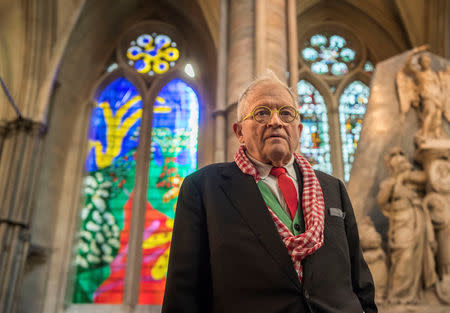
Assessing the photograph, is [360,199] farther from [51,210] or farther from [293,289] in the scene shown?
[51,210]

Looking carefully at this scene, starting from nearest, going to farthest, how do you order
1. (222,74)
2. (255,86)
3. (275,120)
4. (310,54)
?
(275,120) → (255,86) → (222,74) → (310,54)

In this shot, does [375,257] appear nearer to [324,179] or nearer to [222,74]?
[222,74]

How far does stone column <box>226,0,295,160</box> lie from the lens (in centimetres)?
491

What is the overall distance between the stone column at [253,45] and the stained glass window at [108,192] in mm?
4373

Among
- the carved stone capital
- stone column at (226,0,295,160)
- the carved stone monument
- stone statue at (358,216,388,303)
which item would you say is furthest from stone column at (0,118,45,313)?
the carved stone monument

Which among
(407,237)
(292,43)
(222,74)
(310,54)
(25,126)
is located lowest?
(407,237)

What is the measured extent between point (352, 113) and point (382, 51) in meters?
1.78

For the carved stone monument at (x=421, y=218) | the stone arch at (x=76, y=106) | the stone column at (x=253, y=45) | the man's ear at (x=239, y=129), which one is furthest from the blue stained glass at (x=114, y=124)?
the man's ear at (x=239, y=129)

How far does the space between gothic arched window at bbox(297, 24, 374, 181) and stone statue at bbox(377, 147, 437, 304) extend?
4.57m

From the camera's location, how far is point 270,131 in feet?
4.74

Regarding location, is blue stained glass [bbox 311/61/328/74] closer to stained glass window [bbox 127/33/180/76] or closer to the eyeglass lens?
stained glass window [bbox 127/33/180/76]

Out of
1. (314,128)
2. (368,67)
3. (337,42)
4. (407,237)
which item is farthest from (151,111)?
(407,237)

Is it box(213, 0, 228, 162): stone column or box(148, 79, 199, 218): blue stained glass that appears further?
box(148, 79, 199, 218): blue stained glass

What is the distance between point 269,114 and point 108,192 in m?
7.83
